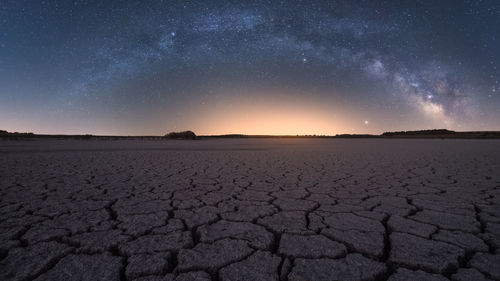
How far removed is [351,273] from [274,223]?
79cm

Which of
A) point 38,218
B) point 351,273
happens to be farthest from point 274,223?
point 38,218

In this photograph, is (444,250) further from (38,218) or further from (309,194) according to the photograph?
(38,218)

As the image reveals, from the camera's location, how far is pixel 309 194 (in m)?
3.04

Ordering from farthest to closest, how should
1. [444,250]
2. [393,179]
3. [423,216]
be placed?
[393,179]
[423,216]
[444,250]

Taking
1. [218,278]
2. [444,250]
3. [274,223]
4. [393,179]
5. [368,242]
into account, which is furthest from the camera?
[393,179]

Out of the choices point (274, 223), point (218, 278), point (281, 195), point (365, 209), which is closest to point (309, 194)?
point (281, 195)

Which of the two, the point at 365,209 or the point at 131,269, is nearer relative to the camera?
the point at 131,269

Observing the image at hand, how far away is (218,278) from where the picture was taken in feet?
4.18

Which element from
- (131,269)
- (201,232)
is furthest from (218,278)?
(201,232)

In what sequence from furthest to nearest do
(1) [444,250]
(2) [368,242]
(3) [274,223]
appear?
(3) [274,223], (2) [368,242], (1) [444,250]

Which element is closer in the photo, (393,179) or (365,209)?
(365,209)

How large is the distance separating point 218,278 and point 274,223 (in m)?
0.82

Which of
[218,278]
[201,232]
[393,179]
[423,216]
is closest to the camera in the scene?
[218,278]

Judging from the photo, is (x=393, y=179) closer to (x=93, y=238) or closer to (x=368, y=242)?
(x=368, y=242)
